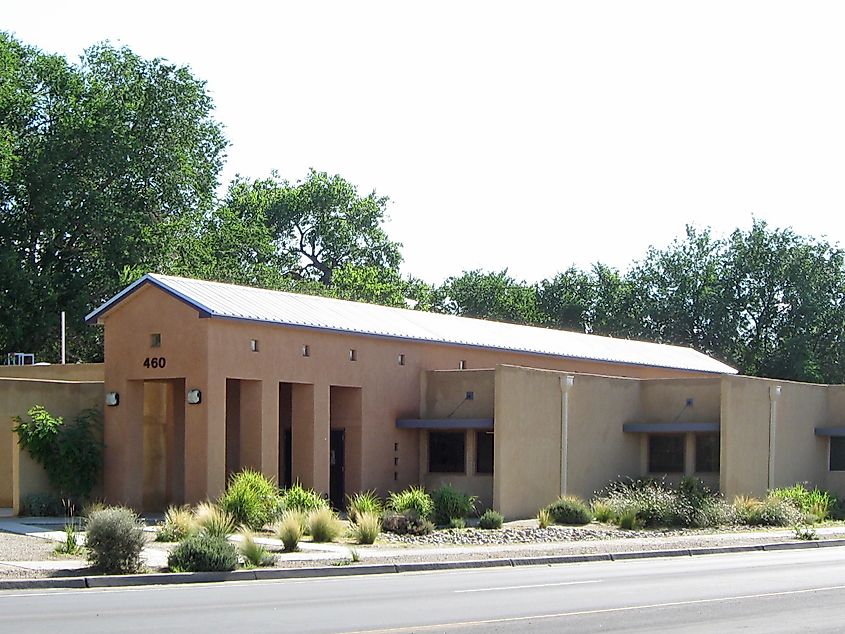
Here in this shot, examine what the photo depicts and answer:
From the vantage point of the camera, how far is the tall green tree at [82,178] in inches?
1981

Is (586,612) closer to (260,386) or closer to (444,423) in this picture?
(260,386)

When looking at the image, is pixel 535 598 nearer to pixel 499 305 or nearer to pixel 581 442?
pixel 581 442

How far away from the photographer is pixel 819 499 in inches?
1501

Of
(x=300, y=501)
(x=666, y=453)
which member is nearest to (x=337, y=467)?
(x=300, y=501)

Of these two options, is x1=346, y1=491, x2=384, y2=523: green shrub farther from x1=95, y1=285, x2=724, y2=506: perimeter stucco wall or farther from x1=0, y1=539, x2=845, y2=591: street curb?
x1=0, y1=539, x2=845, y2=591: street curb

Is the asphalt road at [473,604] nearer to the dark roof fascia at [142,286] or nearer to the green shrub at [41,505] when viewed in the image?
the dark roof fascia at [142,286]

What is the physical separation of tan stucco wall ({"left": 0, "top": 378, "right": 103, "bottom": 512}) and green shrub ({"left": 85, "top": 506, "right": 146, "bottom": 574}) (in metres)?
11.8

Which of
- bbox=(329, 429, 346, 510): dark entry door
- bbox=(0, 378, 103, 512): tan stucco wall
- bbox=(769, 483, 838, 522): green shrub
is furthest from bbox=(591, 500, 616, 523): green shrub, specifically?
bbox=(0, 378, 103, 512): tan stucco wall

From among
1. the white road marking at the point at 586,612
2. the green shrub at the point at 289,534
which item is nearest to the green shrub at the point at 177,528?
the green shrub at the point at 289,534

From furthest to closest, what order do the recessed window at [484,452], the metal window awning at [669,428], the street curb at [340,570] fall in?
the metal window awning at [669,428] < the recessed window at [484,452] < the street curb at [340,570]

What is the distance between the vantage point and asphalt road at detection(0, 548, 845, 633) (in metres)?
14.2

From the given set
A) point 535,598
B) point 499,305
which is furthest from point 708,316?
point 535,598

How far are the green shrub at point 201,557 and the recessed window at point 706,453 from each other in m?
20.8

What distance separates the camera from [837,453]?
139 feet
